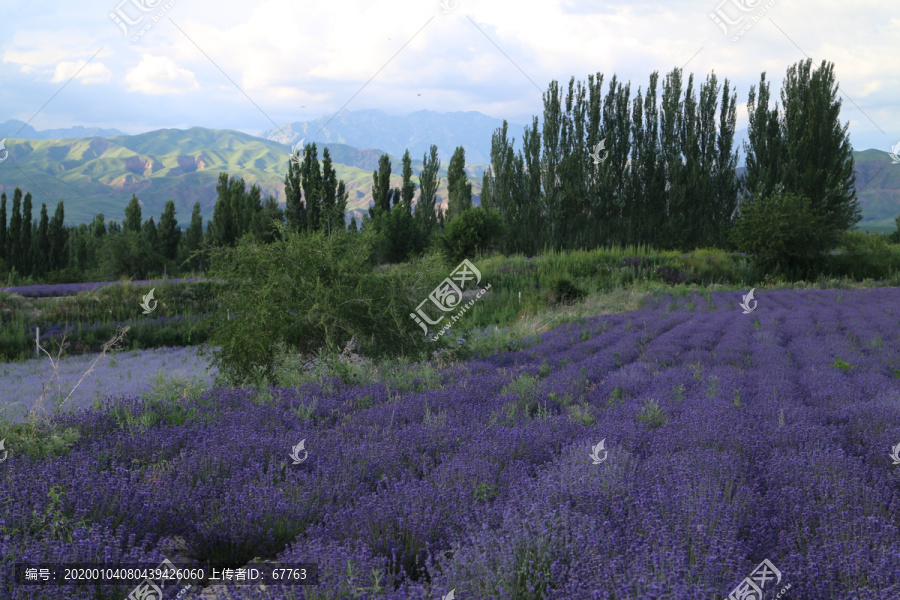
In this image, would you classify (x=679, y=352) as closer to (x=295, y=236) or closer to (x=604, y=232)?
(x=295, y=236)

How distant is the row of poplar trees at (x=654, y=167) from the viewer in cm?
3180

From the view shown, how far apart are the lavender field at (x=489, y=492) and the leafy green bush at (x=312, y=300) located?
223cm

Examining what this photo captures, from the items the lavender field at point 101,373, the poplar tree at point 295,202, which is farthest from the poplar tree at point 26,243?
the lavender field at point 101,373

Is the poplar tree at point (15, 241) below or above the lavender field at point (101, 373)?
above

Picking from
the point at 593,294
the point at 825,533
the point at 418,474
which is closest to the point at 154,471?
the point at 418,474

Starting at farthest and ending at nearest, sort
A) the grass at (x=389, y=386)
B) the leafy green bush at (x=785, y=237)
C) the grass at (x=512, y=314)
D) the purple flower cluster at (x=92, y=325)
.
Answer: the leafy green bush at (x=785, y=237), the purple flower cluster at (x=92, y=325), the grass at (x=512, y=314), the grass at (x=389, y=386)

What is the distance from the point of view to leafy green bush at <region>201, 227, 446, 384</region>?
7668mm

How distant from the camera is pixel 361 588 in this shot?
80.8 inches

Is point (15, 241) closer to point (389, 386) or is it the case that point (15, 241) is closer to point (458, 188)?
point (458, 188)

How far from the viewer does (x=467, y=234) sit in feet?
89.1

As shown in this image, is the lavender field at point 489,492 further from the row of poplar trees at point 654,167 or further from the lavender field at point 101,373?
the row of poplar trees at point 654,167

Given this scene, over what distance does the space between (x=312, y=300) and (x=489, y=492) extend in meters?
5.16

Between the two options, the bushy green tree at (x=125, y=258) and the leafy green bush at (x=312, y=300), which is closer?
the leafy green bush at (x=312, y=300)

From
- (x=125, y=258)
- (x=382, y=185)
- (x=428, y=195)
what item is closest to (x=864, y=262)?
(x=428, y=195)
